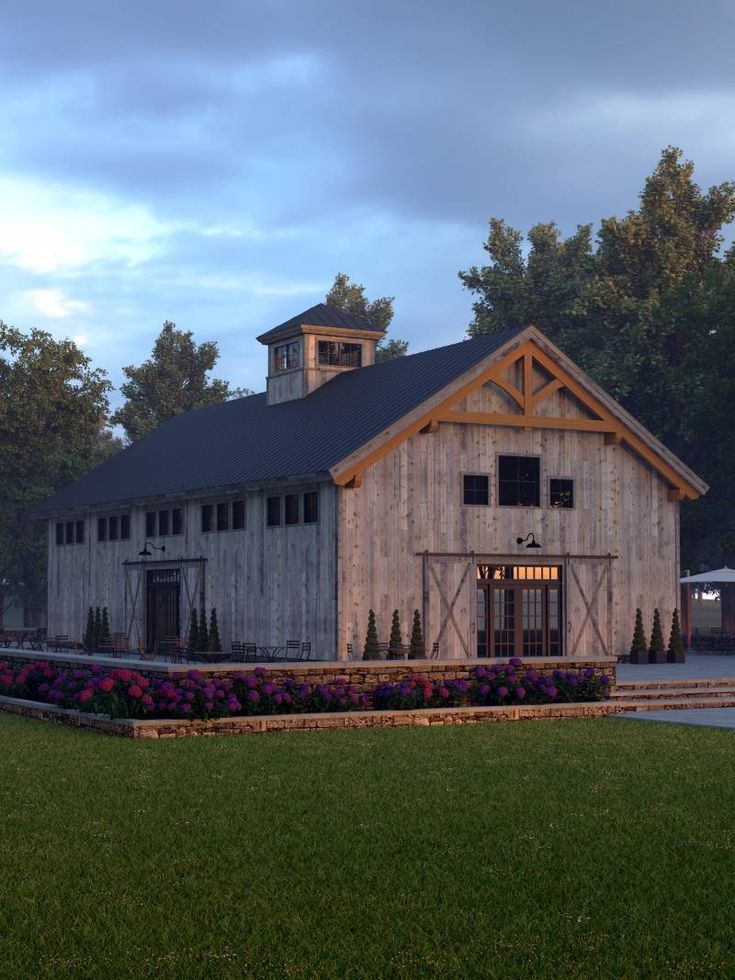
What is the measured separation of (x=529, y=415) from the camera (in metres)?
35.1

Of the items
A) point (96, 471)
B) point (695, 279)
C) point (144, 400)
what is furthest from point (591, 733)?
point (144, 400)

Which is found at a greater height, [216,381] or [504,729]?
[216,381]

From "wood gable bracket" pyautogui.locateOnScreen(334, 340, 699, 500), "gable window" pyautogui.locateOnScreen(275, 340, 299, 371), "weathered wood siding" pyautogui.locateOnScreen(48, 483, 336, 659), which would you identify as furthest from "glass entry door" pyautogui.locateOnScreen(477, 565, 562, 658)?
"gable window" pyautogui.locateOnScreen(275, 340, 299, 371)

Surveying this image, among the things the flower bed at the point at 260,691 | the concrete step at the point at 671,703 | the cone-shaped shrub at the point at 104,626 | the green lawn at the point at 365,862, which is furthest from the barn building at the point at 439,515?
the green lawn at the point at 365,862

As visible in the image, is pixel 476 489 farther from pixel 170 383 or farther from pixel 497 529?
pixel 170 383

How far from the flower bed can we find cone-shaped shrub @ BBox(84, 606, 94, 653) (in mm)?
17555

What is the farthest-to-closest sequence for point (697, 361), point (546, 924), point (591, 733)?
point (697, 361) < point (591, 733) < point (546, 924)

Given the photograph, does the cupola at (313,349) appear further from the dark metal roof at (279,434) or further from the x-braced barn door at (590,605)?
the x-braced barn door at (590,605)

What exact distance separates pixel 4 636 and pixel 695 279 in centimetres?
3206

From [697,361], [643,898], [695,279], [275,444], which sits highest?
[695,279]

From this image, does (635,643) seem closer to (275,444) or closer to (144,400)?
(275,444)

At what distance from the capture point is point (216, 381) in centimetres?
7475

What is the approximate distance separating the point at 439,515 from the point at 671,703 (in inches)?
382

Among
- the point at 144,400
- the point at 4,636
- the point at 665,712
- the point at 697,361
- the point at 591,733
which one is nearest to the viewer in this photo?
the point at 591,733
